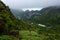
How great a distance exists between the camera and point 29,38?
75.6m

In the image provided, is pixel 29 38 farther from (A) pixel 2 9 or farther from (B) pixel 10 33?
(A) pixel 2 9

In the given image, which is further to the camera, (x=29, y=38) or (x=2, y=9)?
(x=2, y=9)

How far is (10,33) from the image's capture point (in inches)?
2670

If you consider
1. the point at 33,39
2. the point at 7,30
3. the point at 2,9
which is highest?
the point at 2,9

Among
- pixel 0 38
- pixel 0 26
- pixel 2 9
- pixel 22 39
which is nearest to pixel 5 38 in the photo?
pixel 0 38

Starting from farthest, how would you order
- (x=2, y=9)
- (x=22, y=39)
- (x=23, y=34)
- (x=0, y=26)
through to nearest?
(x=2, y=9) → (x=23, y=34) → (x=22, y=39) → (x=0, y=26)

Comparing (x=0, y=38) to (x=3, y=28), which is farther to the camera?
(x=3, y=28)

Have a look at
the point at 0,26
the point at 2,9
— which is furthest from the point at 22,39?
the point at 2,9

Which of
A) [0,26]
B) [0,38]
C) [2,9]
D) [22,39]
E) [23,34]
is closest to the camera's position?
[0,38]

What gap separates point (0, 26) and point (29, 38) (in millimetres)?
14262

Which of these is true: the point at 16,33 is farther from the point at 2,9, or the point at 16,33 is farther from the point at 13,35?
the point at 2,9

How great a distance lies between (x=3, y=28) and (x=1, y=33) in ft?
6.02

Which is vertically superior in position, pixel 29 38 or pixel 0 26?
pixel 0 26

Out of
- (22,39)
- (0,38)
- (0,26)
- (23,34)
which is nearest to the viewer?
(0,38)
